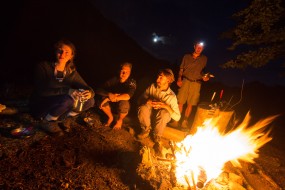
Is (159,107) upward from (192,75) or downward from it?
downward

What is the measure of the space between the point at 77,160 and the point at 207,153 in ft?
9.05

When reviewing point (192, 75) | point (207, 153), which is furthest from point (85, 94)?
point (192, 75)

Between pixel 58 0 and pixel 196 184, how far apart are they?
20628 mm

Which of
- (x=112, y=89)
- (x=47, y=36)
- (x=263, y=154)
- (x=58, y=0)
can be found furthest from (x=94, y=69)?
(x=58, y=0)

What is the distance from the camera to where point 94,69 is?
11281 millimetres

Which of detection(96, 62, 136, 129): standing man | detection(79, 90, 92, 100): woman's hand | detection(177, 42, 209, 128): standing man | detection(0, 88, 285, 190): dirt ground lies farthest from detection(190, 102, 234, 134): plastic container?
detection(79, 90, 92, 100): woman's hand

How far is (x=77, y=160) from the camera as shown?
394 centimetres

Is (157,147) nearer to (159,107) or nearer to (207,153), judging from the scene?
(159,107)

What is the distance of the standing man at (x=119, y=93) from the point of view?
16.8 feet

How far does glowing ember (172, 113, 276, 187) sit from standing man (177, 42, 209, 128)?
122 centimetres

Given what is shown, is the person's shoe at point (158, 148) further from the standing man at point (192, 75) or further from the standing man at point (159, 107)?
the standing man at point (192, 75)

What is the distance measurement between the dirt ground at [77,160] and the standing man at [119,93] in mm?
435

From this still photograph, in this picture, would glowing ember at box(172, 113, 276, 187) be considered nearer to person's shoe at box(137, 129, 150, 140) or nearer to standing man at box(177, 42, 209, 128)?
person's shoe at box(137, 129, 150, 140)

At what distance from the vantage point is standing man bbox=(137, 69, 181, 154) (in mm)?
5020
